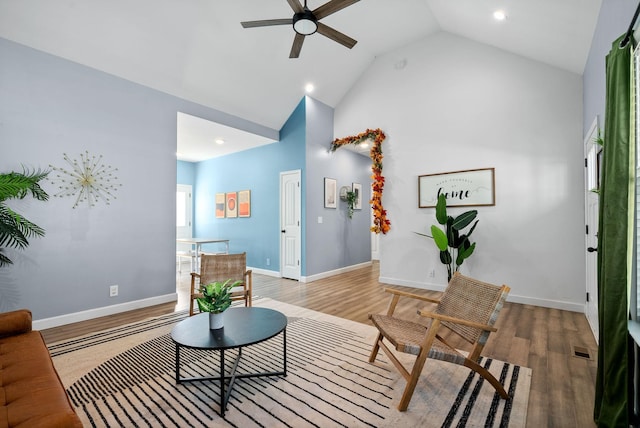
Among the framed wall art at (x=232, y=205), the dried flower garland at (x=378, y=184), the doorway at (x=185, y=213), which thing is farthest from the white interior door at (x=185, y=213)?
the dried flower garland at (x=378, y=184)

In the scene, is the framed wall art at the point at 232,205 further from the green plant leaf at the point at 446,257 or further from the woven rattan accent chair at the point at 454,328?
the woven rattan accent chair at the point at 454,328

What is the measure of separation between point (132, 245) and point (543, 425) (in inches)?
173

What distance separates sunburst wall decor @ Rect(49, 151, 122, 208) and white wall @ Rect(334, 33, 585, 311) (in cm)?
415

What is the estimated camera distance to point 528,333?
3094mm

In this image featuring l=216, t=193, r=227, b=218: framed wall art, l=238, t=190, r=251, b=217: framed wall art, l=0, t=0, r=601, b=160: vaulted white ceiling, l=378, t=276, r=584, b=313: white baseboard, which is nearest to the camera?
l=0, t=0, r=601, b=160: vaulted white ceiling

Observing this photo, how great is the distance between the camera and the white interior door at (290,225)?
5684 millimetres

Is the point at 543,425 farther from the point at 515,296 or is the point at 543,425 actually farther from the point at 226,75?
the point at 226,75

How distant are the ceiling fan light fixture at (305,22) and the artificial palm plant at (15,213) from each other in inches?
115

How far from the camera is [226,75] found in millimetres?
4523

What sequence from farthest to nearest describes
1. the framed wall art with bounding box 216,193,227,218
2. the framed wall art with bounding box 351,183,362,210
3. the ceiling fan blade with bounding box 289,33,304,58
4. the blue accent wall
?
the framed wall art with bounding box 216,193,227,218 → the framed wall art with bounding box 351,183,362,210 → the blue accent wall → the ceiling fan blade with bounding box 289,33,304,58

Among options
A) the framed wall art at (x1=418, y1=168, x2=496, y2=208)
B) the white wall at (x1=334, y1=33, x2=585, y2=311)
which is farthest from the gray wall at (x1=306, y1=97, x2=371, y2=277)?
the framed wall art at (x1=418, y1=168, x2=496, y2=208)

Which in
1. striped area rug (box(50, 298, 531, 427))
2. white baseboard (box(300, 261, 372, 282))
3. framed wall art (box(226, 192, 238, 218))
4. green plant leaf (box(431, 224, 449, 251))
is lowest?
striped area rug (box(50, 298, 531, 427))

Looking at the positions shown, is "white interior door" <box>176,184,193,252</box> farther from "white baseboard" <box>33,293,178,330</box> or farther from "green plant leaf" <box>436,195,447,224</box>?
"green plant leaf" <box>436,195,447,224</box>

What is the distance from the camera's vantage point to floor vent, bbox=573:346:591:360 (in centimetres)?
256
